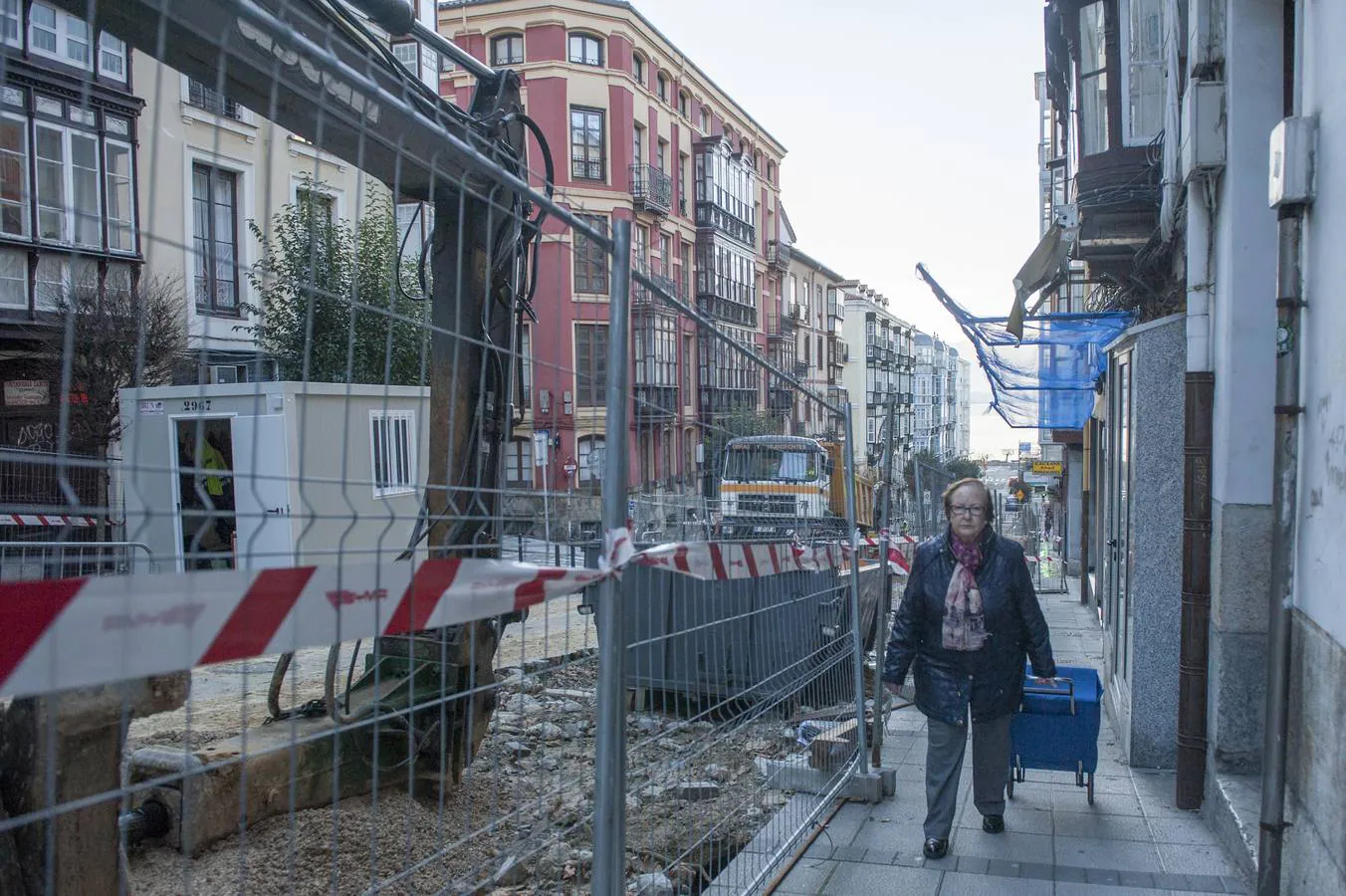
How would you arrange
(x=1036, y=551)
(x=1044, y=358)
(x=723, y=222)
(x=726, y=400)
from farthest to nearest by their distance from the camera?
(x=723, y=222)
(x=1036, y=551)
(x=1044, y=358)
(x=726, y=400)

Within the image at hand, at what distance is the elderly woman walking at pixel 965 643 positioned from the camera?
523 centimetres

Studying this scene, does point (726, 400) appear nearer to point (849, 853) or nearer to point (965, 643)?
point (965, 643)

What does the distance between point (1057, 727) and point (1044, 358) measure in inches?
310

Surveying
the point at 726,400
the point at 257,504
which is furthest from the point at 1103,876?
the point at 257,504

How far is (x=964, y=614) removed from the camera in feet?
17.3

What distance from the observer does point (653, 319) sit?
370 centimetres

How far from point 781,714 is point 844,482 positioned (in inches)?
75.8

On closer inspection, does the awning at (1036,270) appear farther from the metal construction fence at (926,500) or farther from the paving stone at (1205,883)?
the paving stone at (1205,883)

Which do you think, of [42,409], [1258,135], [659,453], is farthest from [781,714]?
[42,409]

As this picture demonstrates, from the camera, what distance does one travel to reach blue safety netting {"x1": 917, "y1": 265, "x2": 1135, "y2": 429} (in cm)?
1206

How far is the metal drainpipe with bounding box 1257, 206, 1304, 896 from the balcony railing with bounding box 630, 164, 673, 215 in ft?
117

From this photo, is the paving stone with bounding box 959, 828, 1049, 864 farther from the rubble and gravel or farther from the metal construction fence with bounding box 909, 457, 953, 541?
the metal construction fence with bounding box 909, 457, 953, 541

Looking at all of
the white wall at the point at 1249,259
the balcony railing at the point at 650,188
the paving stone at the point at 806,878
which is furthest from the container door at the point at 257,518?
the balcony railing at the point at 650,188

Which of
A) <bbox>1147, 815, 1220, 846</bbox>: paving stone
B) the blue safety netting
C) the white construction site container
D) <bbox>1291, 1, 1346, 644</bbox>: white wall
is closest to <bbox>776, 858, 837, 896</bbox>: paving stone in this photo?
<bbox>1147, 815, 1220, 846</bbox>: paving stone
